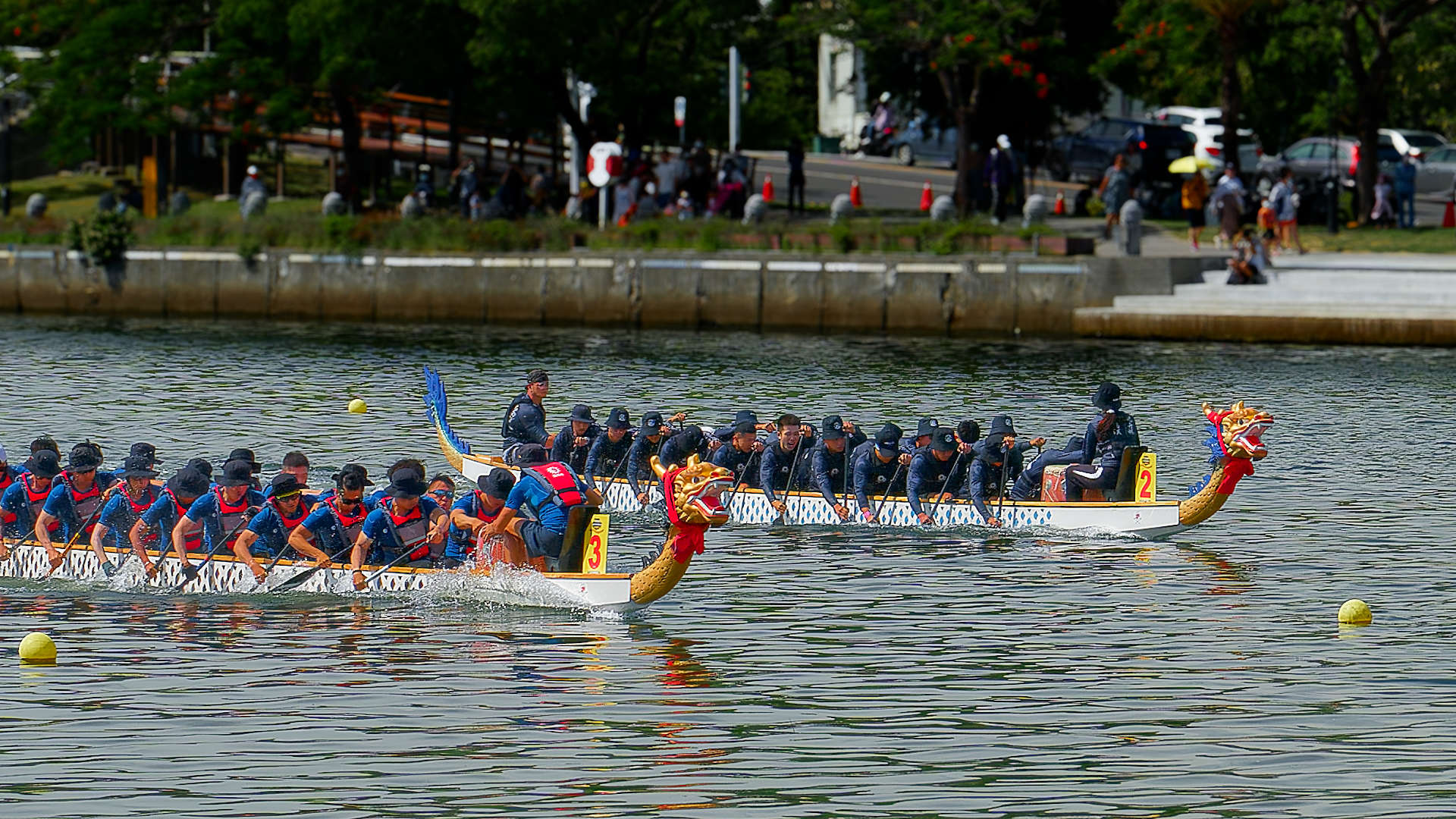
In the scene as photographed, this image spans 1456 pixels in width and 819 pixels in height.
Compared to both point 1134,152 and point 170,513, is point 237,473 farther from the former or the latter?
point 1134,152

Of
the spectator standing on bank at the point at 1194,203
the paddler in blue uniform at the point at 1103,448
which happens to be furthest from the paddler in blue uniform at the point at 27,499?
the spectator standing on bank at the point at 1194,203

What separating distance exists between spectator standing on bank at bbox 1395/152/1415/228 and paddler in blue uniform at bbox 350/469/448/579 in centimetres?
4010

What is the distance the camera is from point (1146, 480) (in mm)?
27406

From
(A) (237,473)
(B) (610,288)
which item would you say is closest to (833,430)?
(A) (237,473)

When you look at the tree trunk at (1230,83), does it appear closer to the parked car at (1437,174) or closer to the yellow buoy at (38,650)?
the parked car at (1437,174)

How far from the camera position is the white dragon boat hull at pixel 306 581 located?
72.9ft

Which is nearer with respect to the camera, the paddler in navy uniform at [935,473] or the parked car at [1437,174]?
the paddler in navy uniform at [935,473]

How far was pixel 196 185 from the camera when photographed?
66125 mm

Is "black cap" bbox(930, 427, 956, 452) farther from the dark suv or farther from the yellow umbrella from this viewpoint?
the dark suv

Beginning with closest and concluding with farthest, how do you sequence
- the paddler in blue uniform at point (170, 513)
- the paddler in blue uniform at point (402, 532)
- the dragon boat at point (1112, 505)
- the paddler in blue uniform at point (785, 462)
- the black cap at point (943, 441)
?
the paddler in blue uniform at point (402, 532), the paddler in blue uniform at point (170, 513), the dragon boat at point (1112, 505), the black cap at point (943, 441), the paddler in blue uniform at point (785, 462)

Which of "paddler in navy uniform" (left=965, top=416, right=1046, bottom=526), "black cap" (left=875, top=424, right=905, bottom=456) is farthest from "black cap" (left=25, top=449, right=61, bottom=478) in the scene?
"paddler in navy uniform" (left=965, top=416, right=1046, bottom=526)

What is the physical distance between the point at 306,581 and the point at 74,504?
304 centimetres

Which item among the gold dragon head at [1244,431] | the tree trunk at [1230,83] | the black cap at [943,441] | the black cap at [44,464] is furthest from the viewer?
the tree trunk at [1230,83]

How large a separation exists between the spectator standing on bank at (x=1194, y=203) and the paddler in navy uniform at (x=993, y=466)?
27.4 metres
